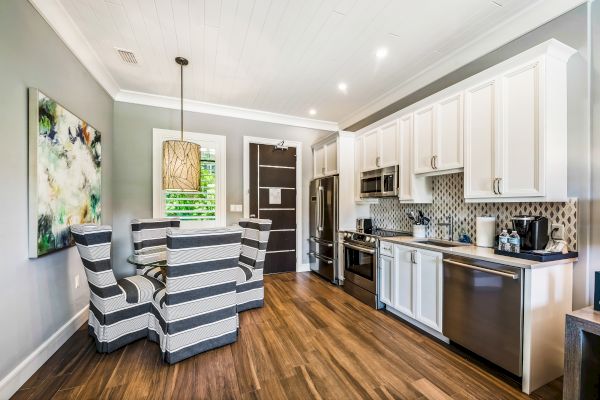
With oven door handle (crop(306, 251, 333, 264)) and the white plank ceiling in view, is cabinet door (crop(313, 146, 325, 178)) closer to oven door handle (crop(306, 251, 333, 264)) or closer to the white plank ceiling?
the white plank ceiling

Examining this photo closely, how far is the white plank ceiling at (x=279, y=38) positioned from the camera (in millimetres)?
2090

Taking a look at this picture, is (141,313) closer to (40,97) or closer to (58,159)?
(58,159)

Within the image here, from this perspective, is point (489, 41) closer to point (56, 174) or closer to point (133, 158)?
point (56, 174)

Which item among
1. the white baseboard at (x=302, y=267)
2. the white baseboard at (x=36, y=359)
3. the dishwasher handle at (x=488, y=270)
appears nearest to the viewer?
the white baseboard at (x=36, y=359)

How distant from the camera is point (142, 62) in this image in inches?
115

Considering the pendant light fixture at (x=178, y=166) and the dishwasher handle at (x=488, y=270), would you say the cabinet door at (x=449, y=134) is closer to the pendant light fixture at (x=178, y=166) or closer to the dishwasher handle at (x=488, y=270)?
the dishwasher handle at (x=488, y=270)

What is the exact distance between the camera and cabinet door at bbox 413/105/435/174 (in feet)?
8.89

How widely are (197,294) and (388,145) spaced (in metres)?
2.77

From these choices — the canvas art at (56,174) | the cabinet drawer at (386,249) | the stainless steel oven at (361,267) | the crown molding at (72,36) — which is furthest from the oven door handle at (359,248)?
the crown molding at (72,36)

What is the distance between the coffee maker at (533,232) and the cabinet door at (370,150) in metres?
1.82

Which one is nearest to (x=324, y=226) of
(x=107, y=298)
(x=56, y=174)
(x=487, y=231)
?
(x=487, y=231)

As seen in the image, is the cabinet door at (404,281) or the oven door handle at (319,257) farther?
the oven door handle at (319,257)

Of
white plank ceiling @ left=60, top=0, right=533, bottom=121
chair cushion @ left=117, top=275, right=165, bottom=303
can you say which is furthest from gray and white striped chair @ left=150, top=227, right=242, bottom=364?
white plank ceiling @ left=60, top=0, right=533, bottom=121

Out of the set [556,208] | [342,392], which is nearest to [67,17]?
[342,392]
